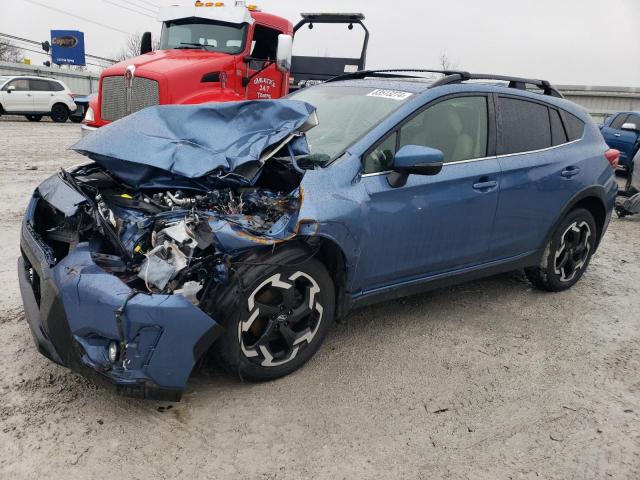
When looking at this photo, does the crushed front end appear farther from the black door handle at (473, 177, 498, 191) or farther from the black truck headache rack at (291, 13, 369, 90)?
the black truck headache rack at (291, 13, 369, 90)

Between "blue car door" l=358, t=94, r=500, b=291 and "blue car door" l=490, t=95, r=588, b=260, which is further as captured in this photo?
"blue car door" l=490, t=95, r=588, b=260

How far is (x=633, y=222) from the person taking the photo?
8.34m

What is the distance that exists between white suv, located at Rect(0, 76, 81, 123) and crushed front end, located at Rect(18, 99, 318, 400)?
2008 cm

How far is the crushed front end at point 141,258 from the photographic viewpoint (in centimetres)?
255

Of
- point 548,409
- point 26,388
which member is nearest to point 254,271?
point 26,388

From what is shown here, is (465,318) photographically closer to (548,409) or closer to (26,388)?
(548,409)

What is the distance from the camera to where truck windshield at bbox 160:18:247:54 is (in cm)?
880

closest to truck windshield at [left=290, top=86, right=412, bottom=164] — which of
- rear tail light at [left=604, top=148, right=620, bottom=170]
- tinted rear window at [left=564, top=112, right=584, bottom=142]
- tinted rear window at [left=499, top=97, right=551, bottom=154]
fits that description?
tinted rear window at [left=499, top=97, right=551, bottom=154]

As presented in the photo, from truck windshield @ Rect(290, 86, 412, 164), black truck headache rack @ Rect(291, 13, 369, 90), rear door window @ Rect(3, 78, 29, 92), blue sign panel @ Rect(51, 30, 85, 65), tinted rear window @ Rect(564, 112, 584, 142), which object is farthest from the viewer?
blue sign panel @ Rect(51, 30, 85, 65)

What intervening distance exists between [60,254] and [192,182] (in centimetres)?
83

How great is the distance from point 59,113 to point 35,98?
39.8 inches

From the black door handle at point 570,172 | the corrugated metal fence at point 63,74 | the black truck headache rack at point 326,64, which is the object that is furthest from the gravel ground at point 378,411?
the corrugated metal fence at point 63,74

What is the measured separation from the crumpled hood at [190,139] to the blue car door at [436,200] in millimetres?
594

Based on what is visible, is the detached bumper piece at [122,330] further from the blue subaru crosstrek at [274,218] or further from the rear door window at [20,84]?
the rear door window at [20,84]
